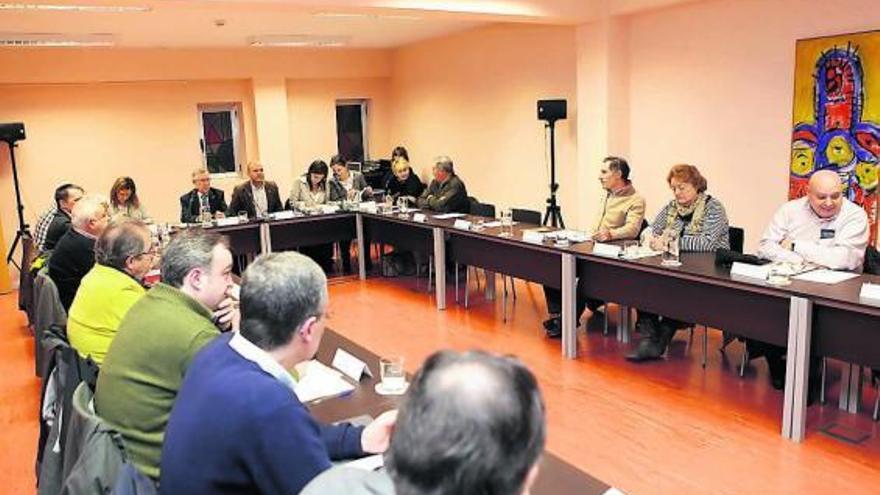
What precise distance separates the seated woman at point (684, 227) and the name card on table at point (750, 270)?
0.58 m

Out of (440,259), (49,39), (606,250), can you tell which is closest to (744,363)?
(606,250)

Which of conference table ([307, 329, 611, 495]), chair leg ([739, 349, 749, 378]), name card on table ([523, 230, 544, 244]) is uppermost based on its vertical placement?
name card on table ([523, 230, 544, 244])

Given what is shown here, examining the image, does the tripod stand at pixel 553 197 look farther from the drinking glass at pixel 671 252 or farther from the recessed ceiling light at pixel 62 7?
the recessed ceiling light at pixel 62 7

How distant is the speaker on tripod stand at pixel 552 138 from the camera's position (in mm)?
6742

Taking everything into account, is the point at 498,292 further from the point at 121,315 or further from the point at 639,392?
the point at 121,315

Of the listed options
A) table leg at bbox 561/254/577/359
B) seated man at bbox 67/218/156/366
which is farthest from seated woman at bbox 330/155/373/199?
seated man at bbox 67/218/156/366

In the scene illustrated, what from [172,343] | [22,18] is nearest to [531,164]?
[22,18]

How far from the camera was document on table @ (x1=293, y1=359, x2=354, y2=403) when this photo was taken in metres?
2.12

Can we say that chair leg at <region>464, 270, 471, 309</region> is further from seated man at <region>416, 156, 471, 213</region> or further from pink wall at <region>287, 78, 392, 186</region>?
pink wall at <region>287, 78, 392, 186</region>

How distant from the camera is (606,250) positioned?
4133 mm

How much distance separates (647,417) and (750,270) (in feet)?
2.94

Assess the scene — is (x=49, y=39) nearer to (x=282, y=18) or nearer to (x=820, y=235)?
(x=282, y=18)

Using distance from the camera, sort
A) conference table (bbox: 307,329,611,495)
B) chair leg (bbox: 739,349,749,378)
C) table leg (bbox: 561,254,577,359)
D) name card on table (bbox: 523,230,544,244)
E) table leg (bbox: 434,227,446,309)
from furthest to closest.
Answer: table leg (bbox: 434,227,446,309)
name card on table (bbox: 523,230,544,244)
table leg (bbox: 561,254,577,359)
chair leg (bbox: 739,349,749,378)
conference table (bbox: 307,329,611,495)

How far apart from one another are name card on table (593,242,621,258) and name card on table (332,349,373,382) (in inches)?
83.8
